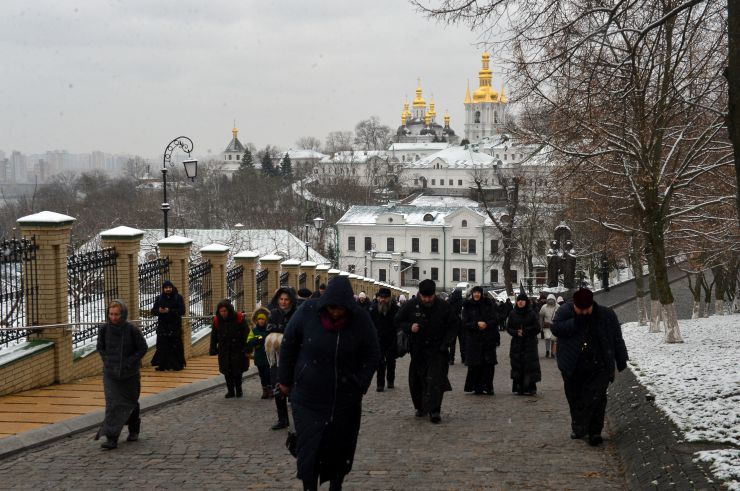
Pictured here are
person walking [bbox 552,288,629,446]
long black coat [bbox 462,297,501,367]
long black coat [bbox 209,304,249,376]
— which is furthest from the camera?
long black coat [bbox 462,297,501,367]

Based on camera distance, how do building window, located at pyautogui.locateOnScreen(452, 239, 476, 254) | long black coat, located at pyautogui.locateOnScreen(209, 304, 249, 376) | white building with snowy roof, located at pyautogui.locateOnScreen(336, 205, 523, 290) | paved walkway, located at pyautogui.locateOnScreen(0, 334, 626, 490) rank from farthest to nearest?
building window, located at pyautogui.locateOnScreen(452, 239, 476, 254) < white building with snowy roof, located at pyautogui.locateOnScreen(336, 205, 523, 290) < long black coat, located at pyautogui.locateOnScreen(209, 304, 249, 376) < paved walkway, located at pyautogui.locateOnScreen(0, 334, 626, 490)

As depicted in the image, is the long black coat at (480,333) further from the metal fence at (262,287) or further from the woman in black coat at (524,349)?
the metal fence at (262,287)

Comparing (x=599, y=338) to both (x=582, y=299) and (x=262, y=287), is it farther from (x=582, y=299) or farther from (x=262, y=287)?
(x=262, y=287)

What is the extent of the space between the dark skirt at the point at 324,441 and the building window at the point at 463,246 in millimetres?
72300

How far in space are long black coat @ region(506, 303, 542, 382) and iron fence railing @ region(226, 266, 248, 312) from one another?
7551 millimetres

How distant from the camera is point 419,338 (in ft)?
31.9

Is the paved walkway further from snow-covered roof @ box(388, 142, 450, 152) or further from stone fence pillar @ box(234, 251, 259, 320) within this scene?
snow-covered roof @ box(388, 142, 450, 152)

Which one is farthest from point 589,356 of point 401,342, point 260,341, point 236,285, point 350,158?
point 350,158

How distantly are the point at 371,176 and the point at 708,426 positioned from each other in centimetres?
12869

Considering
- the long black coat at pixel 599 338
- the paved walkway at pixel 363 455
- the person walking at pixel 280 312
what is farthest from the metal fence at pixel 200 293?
the long black coat at pixel 599 338

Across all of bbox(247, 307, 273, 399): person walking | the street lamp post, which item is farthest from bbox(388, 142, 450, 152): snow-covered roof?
bbox(247, 307, 273, 399): person walking

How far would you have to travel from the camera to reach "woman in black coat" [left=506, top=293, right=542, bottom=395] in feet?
38.2

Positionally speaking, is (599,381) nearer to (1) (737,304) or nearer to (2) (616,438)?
(2) (616,438)

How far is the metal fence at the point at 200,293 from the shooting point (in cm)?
1609
